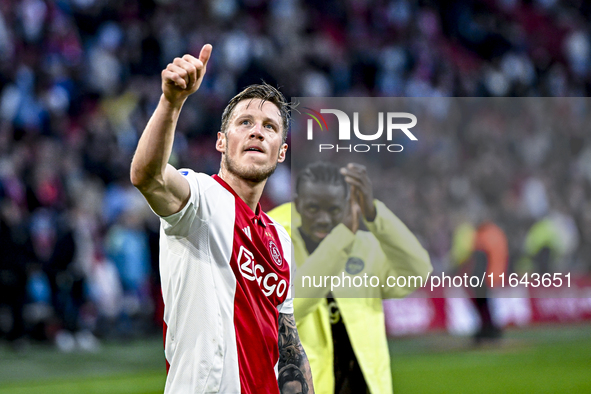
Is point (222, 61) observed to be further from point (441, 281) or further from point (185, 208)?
point (185, 208)

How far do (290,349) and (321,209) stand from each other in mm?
1240

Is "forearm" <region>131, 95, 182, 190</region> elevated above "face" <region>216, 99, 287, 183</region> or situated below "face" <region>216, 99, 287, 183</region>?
below

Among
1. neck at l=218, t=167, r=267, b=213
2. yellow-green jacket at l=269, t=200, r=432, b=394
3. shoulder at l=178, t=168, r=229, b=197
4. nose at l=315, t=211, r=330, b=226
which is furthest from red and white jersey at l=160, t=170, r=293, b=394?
nose at l=315, t=211, r=330, b=226

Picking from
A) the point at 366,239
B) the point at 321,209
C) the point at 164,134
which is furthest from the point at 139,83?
the point at 164,134

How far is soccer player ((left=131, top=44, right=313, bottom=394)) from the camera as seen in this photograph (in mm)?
2691

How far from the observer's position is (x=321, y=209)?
4703 mm

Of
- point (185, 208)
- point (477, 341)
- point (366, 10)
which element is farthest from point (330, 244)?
point (366, 10)

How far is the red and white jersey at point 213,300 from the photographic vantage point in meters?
2.95

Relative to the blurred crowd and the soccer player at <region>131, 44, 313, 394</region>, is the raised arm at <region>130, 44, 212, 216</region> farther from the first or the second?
the blurred crowd

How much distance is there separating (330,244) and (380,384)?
36.2 inches

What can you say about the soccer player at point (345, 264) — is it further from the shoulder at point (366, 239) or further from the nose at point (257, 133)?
the nose at point (257, 133)

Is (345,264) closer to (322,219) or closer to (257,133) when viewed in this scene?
(322,219)

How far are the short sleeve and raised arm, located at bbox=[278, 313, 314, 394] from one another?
→ 3.14ft

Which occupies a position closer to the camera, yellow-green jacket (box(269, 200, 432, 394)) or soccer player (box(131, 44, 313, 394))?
soccer player (box(131, 44, 313, 394))
